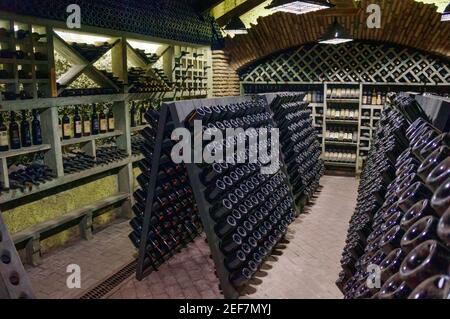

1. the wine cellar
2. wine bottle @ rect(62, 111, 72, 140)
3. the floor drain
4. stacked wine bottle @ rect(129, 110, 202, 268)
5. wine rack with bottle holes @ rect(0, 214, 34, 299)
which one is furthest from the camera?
wine bottle @ rect(62, 111, 72, 140)

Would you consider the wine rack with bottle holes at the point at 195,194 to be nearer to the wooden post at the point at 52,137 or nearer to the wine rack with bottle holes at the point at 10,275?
the wooden post at the point at 52,137

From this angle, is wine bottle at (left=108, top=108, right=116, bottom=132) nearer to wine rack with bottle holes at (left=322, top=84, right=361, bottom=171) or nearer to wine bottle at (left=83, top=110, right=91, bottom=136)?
wine bottle at (left=83, top=110, right=91, bottom=136)

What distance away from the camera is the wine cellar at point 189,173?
2.12m

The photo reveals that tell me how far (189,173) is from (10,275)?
178 centimetres

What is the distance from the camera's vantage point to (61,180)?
440 cm

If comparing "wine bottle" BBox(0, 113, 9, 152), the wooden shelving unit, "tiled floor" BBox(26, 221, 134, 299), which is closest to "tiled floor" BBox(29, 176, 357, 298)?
"tiled floor" BBox(26, 221, 134, 299)

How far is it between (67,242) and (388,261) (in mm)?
4224

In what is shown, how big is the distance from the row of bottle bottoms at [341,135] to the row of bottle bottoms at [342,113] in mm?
372

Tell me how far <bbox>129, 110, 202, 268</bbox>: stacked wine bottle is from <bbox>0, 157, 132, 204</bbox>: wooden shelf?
44.2 inches

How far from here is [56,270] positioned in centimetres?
407

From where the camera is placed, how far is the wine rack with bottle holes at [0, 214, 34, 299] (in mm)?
1604
